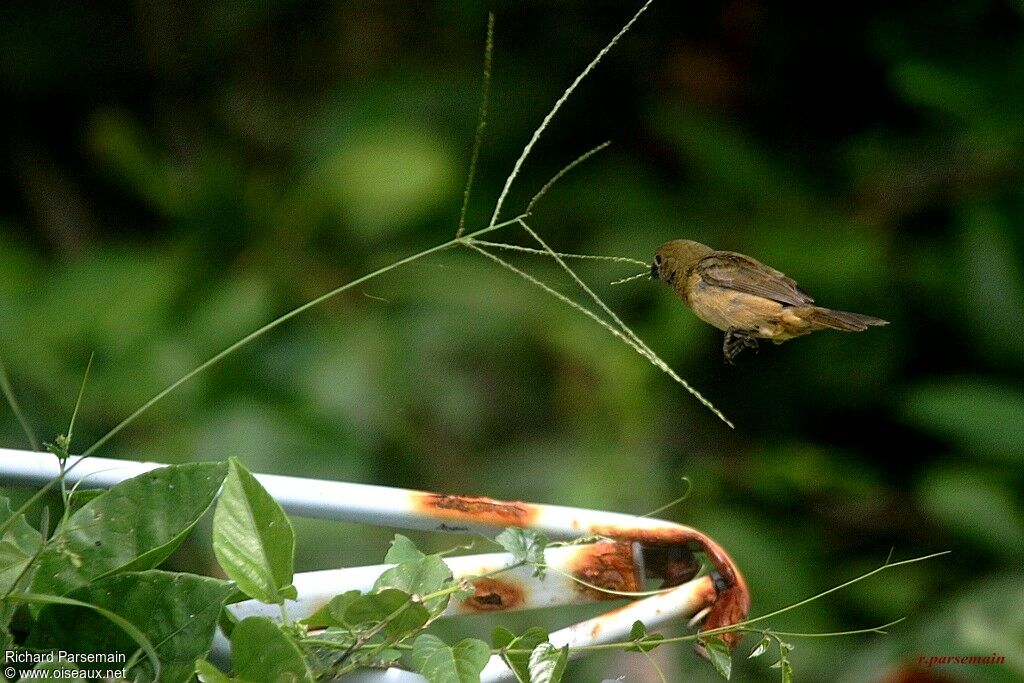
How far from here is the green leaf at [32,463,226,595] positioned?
1.58ft

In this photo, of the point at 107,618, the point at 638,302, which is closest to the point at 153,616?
the point at 107,618

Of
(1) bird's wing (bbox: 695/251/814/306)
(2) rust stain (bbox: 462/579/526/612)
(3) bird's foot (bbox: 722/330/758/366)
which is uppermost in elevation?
(1) bird's wing (bbox: 695/251/814/306)

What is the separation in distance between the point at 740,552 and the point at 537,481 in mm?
325

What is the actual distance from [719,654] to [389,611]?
0.52 feet

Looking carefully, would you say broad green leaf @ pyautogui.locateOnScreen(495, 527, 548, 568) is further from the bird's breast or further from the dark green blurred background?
the dark green blurred background

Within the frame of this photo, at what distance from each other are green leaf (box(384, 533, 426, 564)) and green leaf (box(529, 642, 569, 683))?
0.21 ft

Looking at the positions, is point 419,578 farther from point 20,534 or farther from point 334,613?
point 20,534

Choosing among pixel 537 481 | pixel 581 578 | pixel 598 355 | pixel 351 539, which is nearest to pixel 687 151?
pixel 598 355

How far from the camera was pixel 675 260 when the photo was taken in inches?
24.2

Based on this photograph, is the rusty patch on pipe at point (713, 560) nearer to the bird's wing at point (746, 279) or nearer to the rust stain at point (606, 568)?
the rust stain at point (606, 568)

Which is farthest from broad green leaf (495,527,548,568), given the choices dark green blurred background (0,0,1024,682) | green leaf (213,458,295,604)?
dark green blurred background (0,0,1024,682)

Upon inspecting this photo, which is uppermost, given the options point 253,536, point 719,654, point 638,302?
point 253,536

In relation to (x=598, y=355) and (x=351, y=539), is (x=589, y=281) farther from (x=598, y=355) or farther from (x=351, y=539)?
(x=351, y=539)

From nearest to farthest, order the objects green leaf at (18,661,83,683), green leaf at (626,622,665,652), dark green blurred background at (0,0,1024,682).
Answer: green leaf at (18,661,83,683)
green leaf at (626,622,665,652)
dark green blurred background at (0,0,1024,682)
